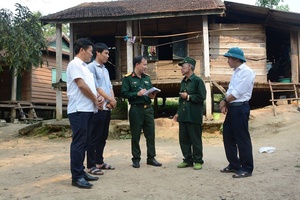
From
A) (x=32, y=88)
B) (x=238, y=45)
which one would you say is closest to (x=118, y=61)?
(x=238, y=45)

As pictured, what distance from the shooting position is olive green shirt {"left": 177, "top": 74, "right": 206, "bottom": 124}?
4.89m

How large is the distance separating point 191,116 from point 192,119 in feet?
0.17

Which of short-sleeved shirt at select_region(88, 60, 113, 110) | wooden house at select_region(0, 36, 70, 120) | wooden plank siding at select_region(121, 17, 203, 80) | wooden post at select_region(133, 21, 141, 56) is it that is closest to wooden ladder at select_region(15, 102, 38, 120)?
wooden house at select_region(0, 36, 70, 120)

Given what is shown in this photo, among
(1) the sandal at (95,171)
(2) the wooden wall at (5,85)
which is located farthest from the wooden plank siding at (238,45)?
(2) the wooden wall at (5,85)

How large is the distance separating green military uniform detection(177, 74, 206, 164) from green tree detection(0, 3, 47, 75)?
6.08 m

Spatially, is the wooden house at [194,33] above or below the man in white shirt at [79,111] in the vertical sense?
above

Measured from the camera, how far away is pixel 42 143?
998cm

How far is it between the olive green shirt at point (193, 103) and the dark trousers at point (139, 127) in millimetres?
527

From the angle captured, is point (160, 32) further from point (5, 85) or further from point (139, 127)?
point (5, 85)

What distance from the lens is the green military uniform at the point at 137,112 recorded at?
5.06 metres

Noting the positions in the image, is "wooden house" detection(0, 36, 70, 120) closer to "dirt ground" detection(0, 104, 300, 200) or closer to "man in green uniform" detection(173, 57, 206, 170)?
"dirt ground" detection(0, 104, 300, 200)

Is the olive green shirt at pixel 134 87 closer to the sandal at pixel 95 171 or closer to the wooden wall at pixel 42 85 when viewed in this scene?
the sandal at pixel 95 171

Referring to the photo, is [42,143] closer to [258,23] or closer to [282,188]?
[282,188]

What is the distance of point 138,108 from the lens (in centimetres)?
508
